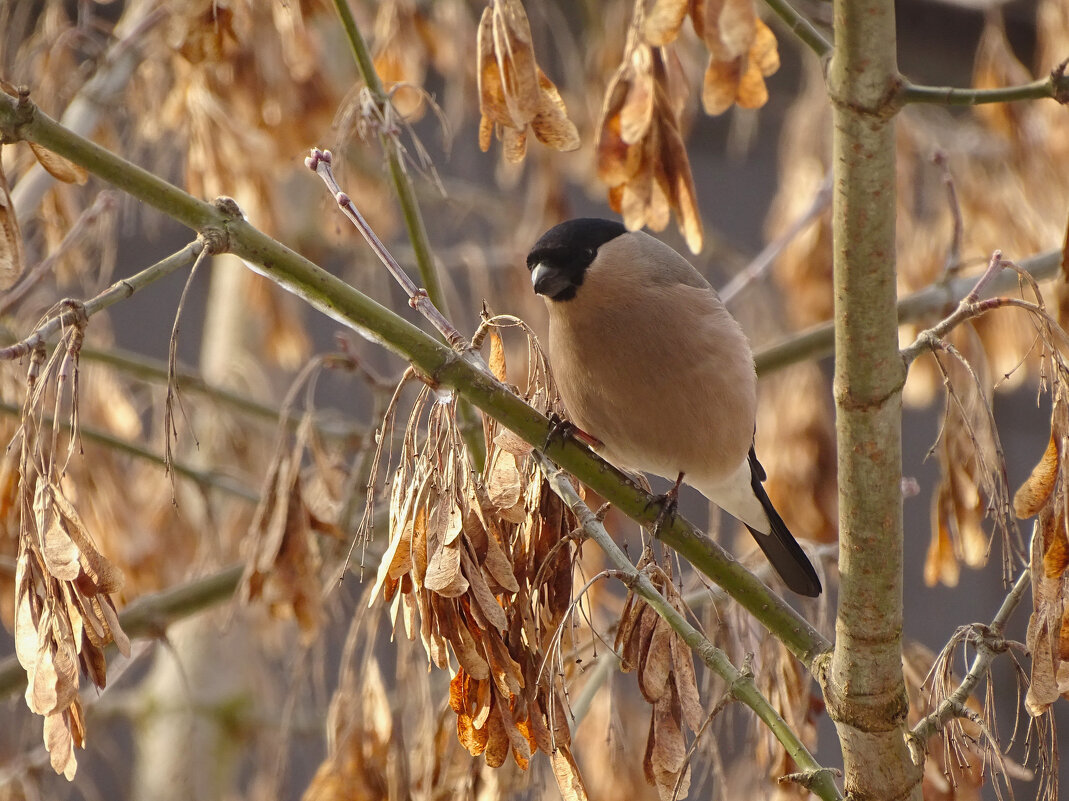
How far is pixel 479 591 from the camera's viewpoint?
1259 mm

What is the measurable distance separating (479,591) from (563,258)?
1042mm

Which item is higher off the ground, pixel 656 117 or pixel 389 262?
pixel 656 117

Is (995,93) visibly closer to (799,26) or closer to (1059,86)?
(1059,86)

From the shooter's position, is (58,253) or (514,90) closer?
(514,90)

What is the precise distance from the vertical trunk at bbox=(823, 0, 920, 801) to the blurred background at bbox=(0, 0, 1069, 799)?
7.9 inches

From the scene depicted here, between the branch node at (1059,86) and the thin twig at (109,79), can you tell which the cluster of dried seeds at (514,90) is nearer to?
the branch node at (1059,86)

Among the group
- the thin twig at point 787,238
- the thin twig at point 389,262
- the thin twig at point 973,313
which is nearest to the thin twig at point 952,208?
the thin twig at point 787,238

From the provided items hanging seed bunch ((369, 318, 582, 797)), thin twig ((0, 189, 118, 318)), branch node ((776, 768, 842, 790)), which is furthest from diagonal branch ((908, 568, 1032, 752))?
thin twig ((0, 189, 118, 318))

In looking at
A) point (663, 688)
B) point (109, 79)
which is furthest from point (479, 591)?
point (109, 79)

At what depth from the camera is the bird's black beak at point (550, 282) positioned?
2160mm

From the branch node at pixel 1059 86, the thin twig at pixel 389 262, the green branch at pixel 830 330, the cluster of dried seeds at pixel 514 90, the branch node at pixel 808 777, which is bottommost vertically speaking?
the branch node at pixel 808 777

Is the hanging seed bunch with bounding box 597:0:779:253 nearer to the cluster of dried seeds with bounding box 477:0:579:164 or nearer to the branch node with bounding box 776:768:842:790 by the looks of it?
the cluster of dried seeds with bounding box 477:0:579:164

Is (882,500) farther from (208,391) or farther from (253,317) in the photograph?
(253,317)

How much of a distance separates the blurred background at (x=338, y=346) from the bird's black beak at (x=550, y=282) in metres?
0.17
